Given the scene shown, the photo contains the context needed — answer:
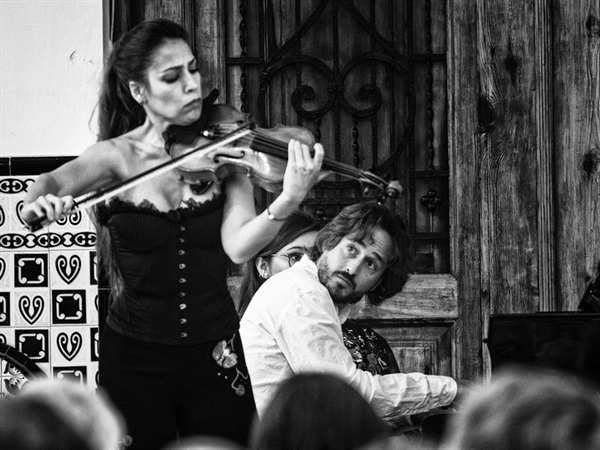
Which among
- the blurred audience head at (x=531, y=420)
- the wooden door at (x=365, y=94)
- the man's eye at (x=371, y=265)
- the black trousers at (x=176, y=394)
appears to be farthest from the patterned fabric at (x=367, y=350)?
the blurred audience head at (x=531, y=420)

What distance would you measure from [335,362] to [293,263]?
547 millimetres

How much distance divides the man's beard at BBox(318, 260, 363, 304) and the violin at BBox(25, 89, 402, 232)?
392mm

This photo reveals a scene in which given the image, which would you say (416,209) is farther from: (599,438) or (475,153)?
(599,438)

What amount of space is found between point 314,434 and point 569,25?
2841 mm

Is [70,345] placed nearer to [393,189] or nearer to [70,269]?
[70,269]

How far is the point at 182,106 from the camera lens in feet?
9.94

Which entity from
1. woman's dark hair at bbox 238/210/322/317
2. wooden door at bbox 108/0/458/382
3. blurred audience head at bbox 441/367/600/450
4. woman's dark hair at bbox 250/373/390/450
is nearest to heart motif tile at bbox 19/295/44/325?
woman's dark hair at bbox 238/210/322/317

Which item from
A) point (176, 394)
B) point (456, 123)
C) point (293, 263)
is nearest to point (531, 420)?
point (176, 394)

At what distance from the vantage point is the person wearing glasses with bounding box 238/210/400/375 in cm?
351

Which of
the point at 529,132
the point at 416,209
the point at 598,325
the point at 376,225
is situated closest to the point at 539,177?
the point at 529,132

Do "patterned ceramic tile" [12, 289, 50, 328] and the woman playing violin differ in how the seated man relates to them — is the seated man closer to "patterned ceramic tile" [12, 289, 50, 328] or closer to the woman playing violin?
the woman playing violin

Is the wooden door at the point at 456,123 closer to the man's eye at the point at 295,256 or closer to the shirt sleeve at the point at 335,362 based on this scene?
the man's eye at the point at 295,256

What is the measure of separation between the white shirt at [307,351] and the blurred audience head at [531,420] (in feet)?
5.26

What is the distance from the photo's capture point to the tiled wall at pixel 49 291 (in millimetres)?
3807
